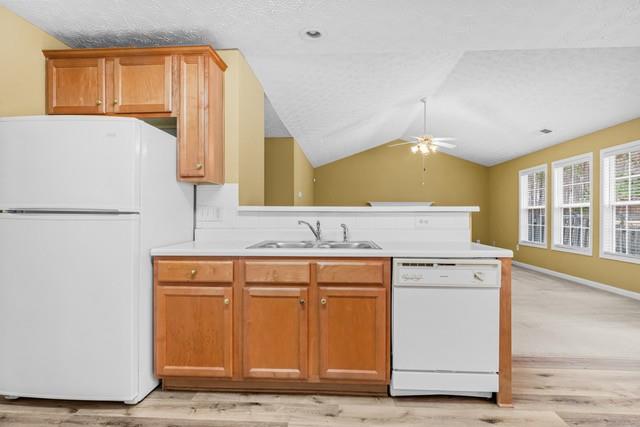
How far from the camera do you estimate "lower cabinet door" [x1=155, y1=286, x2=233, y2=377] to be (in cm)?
206

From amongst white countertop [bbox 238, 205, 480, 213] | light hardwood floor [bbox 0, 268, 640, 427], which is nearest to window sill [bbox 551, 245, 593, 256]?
light hardwood floor [bbox 0, 268, 640, 427]

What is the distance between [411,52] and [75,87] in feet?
9.46

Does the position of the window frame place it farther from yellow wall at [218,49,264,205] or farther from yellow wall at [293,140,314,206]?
yellow wall at [218,49,264,205]

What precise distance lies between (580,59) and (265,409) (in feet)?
14.0

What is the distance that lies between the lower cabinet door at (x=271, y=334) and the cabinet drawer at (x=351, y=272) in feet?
0.67

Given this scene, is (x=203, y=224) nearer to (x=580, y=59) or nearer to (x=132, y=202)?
(x=132, y=202)

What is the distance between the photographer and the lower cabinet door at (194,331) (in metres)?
2.06

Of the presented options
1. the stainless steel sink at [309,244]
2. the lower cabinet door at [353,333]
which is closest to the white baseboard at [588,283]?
the stainless steel sink at [309,244]

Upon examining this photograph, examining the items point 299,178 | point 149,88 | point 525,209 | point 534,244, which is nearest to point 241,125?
point 149,88

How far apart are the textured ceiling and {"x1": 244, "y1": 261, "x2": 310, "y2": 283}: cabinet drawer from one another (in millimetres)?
1510

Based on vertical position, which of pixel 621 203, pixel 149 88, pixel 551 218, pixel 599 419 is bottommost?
pixel 599 419

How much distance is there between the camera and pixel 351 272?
2025 millimetres

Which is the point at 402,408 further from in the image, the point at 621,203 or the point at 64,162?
the point at 621,203

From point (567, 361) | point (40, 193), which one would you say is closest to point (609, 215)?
point (567, 361)
